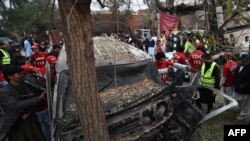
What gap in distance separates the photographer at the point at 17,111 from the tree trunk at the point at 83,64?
5.94 ft

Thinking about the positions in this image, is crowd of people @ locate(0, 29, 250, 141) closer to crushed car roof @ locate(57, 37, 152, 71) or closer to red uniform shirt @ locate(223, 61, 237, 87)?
red uniform shirt @ locate(223, 61, 237, 87)

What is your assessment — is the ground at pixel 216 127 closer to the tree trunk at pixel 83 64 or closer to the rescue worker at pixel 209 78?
the rescue worker at pixel 209 78

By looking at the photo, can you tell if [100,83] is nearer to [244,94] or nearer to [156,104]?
[156,104]

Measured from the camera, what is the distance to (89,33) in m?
2.90

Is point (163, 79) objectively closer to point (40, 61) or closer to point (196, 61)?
point (196, 61)

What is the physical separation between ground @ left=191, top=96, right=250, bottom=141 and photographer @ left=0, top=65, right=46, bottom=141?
9.92 feet

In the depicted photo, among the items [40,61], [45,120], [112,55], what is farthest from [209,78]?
[40,61]

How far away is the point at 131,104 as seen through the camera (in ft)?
15.8

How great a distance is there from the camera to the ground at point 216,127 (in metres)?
6.51

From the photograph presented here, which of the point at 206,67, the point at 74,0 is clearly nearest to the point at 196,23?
the point at 74,0

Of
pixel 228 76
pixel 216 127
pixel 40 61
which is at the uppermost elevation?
pixel 40 61

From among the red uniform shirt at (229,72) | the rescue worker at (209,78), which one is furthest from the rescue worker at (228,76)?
the rescue worker at (209,78)

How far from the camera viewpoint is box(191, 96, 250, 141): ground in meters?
6.51

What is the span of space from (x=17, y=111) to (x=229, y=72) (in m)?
5.12
